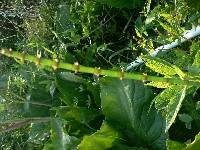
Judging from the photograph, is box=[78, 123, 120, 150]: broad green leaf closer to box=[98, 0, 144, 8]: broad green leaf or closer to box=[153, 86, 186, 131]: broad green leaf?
box=[153, 86, 186, 131]: broad green leaf

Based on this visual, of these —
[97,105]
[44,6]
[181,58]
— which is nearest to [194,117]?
[181,58]

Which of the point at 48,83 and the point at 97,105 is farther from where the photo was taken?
the point at 48,83

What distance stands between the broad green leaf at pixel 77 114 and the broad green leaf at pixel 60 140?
43 mm

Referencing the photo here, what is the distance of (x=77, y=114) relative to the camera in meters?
1.88

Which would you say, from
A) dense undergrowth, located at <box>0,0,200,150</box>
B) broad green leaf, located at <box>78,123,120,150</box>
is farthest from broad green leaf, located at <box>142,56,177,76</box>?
broad green leaf, located at <box>78,123,120,150</box>

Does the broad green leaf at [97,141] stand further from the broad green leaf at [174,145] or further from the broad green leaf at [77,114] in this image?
the broad green leaf at [174,145]

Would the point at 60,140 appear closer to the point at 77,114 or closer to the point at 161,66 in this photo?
the point at 77,114

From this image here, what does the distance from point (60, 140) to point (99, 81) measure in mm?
331

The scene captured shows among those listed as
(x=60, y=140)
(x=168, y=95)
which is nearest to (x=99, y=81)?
(x=60, y=140)

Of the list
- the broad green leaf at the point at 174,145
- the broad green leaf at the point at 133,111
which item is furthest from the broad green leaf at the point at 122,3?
the broad green leaf at the point at 174,145

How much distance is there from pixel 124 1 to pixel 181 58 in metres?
0.69

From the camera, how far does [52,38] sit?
7.59 feet

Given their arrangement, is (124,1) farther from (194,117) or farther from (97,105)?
(194,117)

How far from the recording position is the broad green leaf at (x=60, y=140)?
1.81 metres
